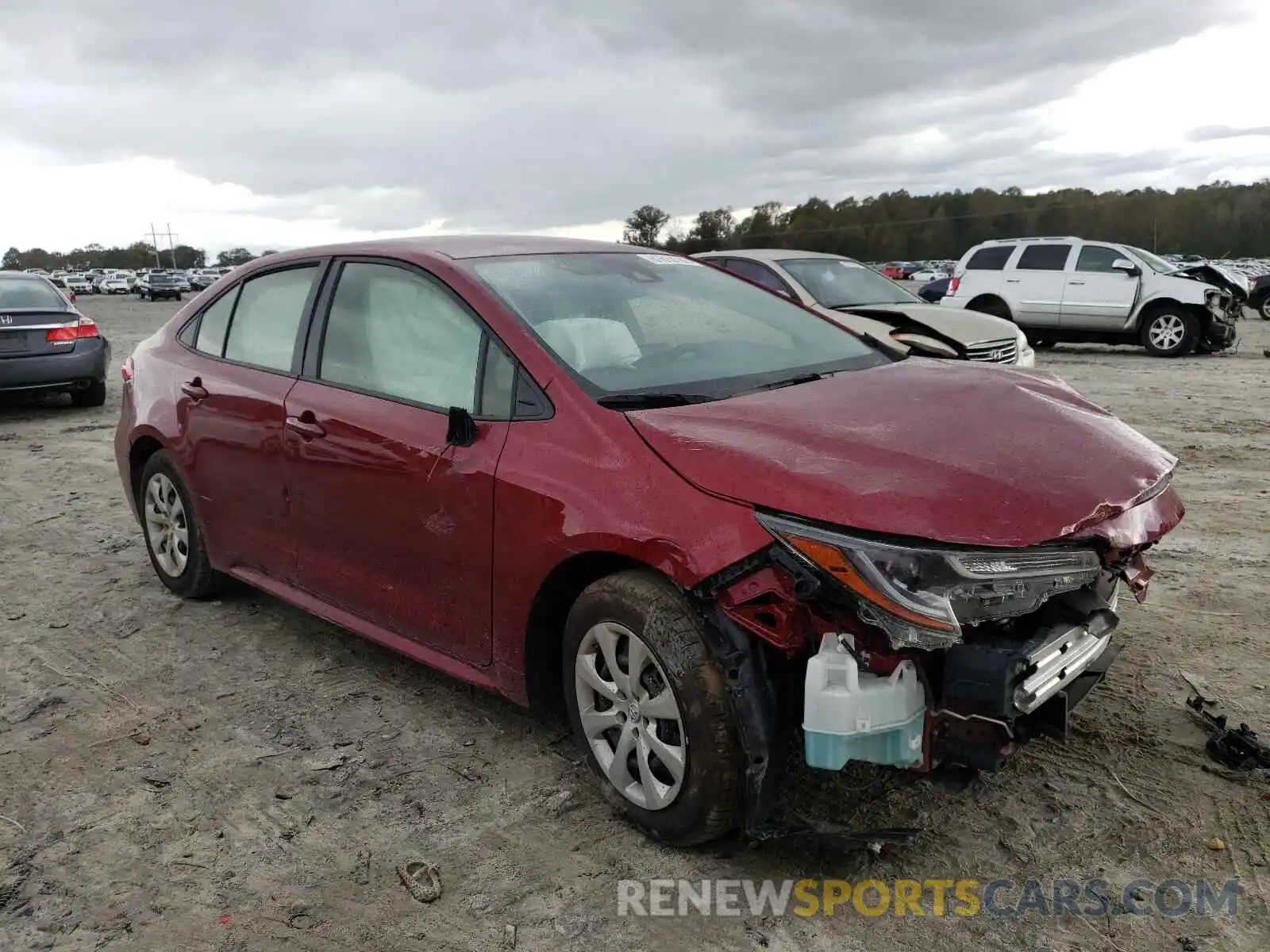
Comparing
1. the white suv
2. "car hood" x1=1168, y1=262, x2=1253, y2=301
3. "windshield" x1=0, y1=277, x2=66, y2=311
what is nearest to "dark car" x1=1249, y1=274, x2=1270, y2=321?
"car hood" x1=1168, y1=262, x2=1253, y2=301

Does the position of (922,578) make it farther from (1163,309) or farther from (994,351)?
(1163,309)

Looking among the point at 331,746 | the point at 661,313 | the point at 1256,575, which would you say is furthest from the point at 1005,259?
the point at 331,746

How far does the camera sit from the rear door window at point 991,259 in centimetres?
1603

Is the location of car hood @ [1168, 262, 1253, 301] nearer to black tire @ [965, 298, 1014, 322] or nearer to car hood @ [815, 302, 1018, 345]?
black tire @ [965, 298, 1014, 322]

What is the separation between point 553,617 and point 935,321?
700 centimetres

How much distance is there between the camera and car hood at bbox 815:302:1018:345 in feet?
28.6

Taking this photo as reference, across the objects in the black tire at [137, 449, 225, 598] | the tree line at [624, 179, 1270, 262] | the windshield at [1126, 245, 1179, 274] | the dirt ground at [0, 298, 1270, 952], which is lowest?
the dirt ground at [0, 298, 1270, 952]

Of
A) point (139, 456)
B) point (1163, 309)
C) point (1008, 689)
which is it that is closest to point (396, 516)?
point (1008, 689)

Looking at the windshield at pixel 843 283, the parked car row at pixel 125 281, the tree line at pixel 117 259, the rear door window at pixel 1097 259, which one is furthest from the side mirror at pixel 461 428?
the tree line at pixel 117 259

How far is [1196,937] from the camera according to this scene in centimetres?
237

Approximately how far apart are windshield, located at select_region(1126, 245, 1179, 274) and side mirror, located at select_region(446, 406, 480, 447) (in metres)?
14.9

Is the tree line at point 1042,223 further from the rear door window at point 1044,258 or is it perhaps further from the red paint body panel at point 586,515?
the red paint body panel at point 586,515

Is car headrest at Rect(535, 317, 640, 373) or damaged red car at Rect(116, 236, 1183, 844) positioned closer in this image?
damaged red car at Rect(116, 236, 1183, 844)

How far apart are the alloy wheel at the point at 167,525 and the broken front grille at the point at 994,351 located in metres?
6.16
